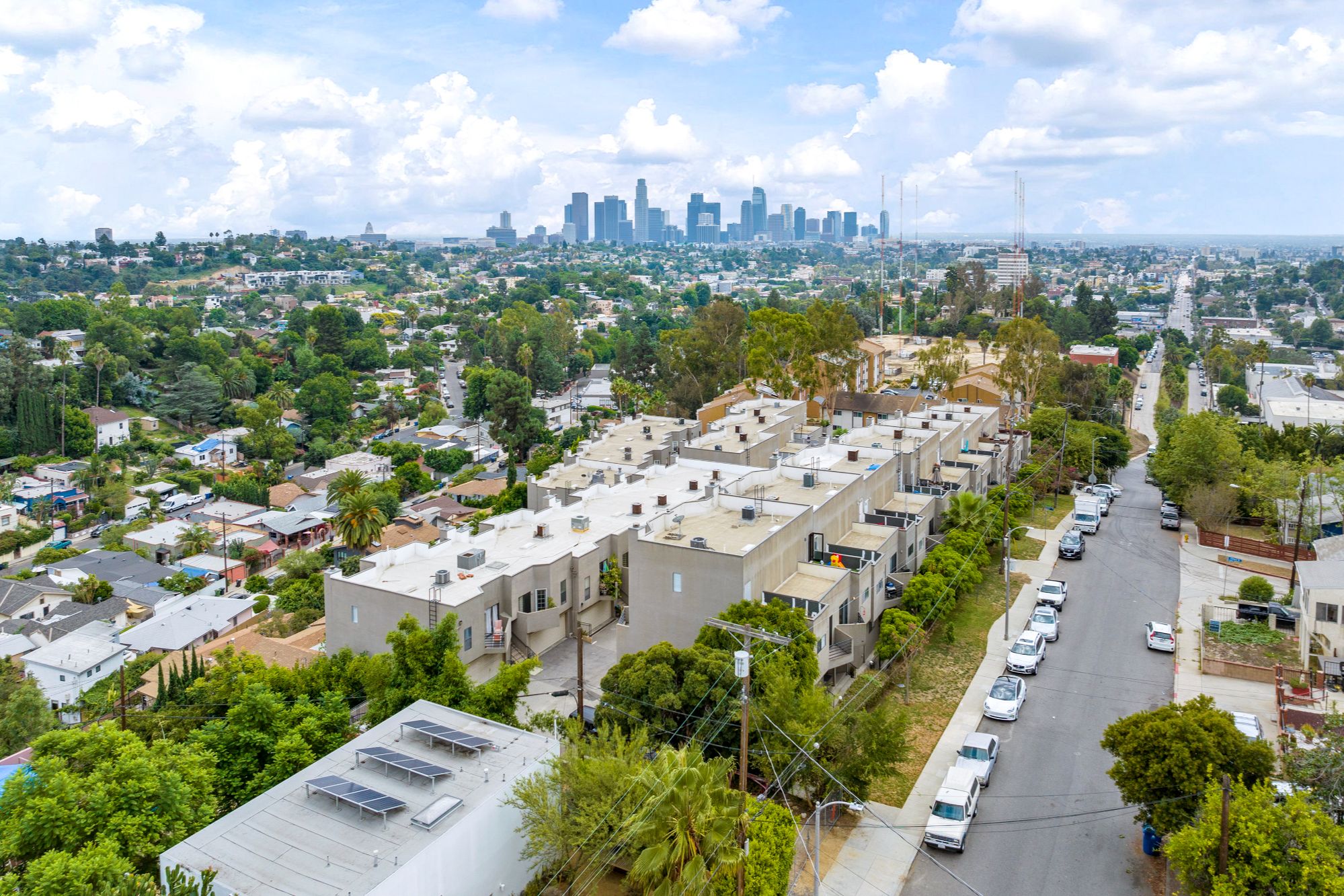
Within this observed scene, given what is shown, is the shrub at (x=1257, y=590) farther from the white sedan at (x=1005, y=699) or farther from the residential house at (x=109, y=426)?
the residential house at (x=109, y=426)

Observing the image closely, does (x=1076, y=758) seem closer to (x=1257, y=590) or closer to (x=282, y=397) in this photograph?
(x=1257, y=590)

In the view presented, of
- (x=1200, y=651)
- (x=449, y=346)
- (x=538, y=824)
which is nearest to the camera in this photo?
(x=538, y=824)

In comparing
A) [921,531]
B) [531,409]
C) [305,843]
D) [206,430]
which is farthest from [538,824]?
[206,430]

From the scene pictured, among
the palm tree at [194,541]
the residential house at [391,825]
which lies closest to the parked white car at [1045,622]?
the residential house at [391,825]

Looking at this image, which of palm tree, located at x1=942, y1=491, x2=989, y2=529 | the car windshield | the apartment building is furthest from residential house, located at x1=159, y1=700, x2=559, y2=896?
palm tree, located at x1=942, y1=491, x2=989, y2=529

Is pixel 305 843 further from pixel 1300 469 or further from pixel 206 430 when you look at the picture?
pixel 206 430

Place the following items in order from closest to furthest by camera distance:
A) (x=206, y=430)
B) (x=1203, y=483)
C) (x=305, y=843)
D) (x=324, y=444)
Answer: (x=305, y=843) < (x=1203, y=483) < (x=324, y=444) < (x=206, y=430)
